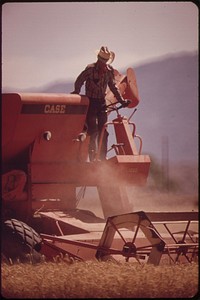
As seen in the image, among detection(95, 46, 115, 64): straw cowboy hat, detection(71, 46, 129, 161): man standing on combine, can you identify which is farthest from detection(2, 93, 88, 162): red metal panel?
detection(95, 46, 115, 64): straw cowboy hat

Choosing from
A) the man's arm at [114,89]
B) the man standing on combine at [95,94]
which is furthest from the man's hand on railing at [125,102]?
the man standing on combine at [95,94]

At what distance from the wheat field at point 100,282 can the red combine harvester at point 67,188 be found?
40cm

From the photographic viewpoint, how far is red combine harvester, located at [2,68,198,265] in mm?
10656

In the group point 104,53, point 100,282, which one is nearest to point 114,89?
point 104,53

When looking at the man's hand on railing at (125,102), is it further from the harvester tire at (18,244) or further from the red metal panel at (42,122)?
the harvester tire at (18,244)

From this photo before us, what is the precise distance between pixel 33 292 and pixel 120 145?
317 centimetres

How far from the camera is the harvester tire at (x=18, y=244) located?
10781mm

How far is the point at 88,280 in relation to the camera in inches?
378

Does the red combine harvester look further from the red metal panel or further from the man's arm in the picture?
A: the man's arm

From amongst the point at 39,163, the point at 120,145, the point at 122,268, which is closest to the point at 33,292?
the point at 122,268

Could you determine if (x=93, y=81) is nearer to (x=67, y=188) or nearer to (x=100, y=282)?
(x=67, y=188)

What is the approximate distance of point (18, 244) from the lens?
1080cm

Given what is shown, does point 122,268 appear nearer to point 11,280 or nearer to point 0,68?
point 11,280

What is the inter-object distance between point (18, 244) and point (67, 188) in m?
1.46
